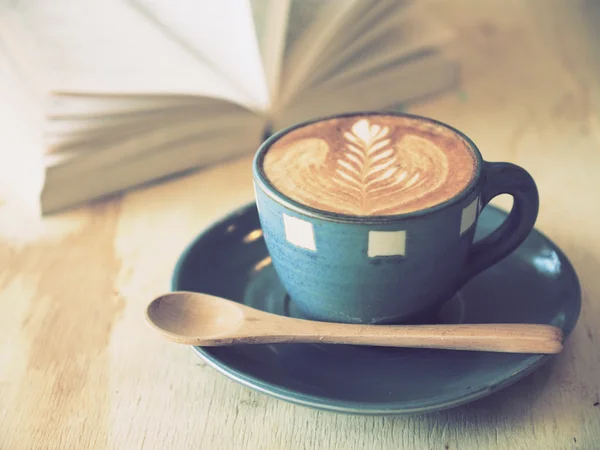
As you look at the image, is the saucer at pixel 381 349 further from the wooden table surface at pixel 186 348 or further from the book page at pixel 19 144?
the book page at pixel 19 144

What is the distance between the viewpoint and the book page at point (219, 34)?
2.20 ft

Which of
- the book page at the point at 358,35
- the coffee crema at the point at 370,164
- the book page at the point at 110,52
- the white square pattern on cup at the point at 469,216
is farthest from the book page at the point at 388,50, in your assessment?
the white square pattern on cup at the point at 469,216

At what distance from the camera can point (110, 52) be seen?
69 cm

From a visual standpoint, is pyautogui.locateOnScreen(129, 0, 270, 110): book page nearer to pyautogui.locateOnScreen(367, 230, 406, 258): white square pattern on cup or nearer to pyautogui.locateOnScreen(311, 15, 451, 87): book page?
pyautogui.locateOnScreen(311, 15, 451, 87): book page

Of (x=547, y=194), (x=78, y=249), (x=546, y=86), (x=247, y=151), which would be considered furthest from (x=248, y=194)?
(x=546, y=86)

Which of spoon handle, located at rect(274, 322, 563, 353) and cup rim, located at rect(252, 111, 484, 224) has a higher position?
cup rim, located at rect(252, 111, 484, 224)

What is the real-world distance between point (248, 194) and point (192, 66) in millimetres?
153


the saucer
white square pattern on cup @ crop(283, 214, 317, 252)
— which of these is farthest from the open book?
white square pattern on cup @ crop(283, 214, 317, 252)

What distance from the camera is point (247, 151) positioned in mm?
787

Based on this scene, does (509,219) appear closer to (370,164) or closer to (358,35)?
(370,164)

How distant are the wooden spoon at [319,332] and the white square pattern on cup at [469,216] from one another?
0.22 ft

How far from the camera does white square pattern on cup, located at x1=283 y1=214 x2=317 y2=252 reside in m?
0.42

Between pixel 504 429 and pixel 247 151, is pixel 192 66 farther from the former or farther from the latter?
pixel 504 429

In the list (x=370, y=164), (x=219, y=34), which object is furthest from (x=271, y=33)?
(x=370, y=164)
